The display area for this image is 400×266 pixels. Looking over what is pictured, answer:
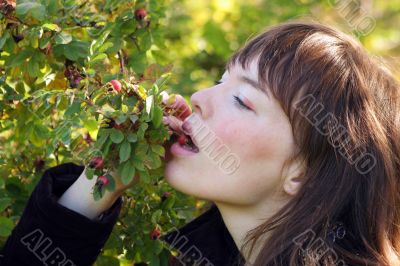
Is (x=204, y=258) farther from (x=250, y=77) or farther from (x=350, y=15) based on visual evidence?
(x=350, y=15)

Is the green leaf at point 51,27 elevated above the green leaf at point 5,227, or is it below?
above

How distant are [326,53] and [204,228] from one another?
0.62 m

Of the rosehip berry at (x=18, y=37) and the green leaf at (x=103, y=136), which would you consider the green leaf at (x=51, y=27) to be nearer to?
the rosehip berry at (x=18, y=37)

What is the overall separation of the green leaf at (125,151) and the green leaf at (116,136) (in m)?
0.02

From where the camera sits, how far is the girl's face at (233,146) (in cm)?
167

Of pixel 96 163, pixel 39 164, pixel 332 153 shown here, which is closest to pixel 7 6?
pixel 96 163

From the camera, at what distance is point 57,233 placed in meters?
1.79

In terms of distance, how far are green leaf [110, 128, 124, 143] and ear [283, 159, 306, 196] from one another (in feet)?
1.56

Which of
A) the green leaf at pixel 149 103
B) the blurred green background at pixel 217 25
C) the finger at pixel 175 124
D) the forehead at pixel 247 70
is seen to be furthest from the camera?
the blurred green background at pixel 217 25

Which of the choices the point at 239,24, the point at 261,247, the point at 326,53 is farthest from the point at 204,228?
the point at 239,24

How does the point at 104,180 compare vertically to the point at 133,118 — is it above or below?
below

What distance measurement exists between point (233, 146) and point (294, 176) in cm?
19

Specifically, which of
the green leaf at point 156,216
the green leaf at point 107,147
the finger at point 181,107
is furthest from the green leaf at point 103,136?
the green leaf at point 156,216

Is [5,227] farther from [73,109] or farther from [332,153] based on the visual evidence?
[332,153]
